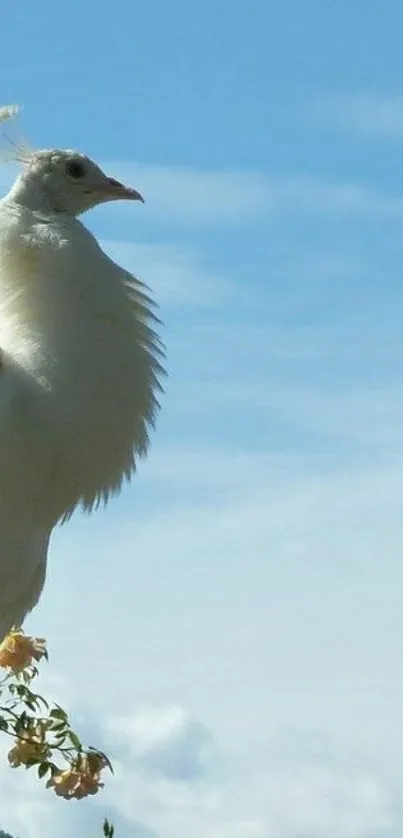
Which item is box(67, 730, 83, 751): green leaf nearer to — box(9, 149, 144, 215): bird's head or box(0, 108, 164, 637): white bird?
box(0, 108, 164, 637): white bird

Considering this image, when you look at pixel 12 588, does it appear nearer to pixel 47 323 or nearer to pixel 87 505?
pixel 87 505

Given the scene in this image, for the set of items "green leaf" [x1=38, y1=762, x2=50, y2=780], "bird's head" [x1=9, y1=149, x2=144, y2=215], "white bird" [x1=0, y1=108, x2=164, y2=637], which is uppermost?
"bird's head" [x1=9, y1=149, x2=144, y2=215]

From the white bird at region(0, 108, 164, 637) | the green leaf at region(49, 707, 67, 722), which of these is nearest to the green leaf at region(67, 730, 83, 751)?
the green leaf at region(49, 707, 67, 722)

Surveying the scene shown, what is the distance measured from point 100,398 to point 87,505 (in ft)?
1.56

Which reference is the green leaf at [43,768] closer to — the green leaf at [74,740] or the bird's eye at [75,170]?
the green leaf at [74,740]

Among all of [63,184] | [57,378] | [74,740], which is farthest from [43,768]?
[63,184]

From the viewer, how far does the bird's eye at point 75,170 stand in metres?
6.16

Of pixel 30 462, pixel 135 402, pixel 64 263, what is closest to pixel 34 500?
pixel 30 462

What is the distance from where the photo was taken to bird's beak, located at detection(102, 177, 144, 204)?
6.25 metres

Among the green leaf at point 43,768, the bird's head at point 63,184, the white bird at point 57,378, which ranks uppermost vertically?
the bird's head at point 63,184

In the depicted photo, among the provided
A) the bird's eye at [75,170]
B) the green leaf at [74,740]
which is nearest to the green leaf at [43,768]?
the green leaf at [74,740]

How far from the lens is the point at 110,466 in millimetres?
5848

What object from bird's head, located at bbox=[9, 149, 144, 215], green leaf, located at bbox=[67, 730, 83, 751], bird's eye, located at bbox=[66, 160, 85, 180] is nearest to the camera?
green leaf, located at bbox=[67, 730, 83, 751]

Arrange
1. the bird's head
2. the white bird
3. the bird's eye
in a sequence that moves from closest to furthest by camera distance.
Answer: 1. the white bird
2. the bird's head
3. the bird's eye
